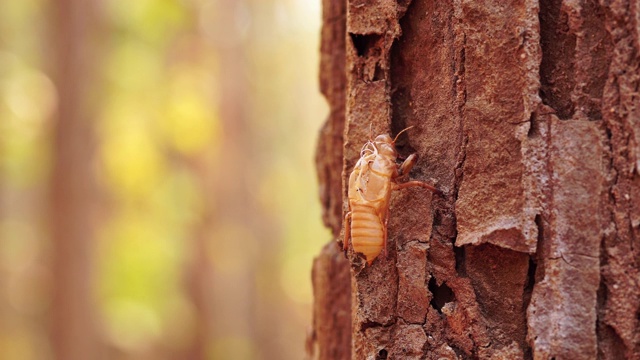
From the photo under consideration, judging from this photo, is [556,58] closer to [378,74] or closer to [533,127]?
[533,127]

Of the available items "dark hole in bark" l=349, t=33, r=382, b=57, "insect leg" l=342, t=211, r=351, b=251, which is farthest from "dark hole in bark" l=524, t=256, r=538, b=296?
"dark hole in bark" l=349, t=33, r=382, b=57

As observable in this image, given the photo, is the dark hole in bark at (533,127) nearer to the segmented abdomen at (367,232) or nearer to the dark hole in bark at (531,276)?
the dark hole in bark at (531,276)

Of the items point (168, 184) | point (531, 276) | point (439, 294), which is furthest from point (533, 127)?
point (168, 184)

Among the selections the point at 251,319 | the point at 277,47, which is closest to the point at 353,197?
the point at 251,319

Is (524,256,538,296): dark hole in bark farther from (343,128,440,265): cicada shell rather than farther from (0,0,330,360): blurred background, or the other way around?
(0,0,330,360): blurred background

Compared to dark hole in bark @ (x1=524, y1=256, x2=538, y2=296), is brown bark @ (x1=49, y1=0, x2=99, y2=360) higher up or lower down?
lower down

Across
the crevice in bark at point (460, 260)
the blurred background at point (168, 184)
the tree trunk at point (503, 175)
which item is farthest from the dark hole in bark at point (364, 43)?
the blurred background at point (168, 184)
